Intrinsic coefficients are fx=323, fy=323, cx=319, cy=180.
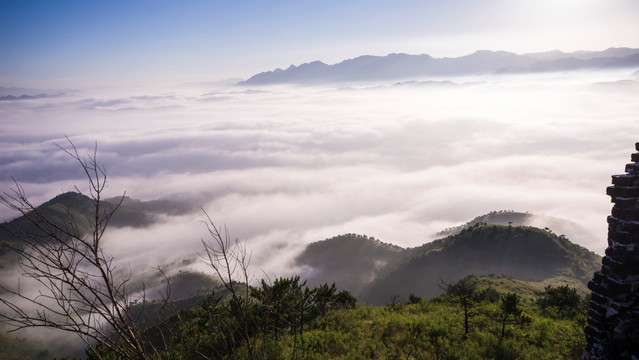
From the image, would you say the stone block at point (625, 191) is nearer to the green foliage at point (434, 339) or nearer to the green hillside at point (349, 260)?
the green foliage at point (434, 339)

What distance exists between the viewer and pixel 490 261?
312 ft

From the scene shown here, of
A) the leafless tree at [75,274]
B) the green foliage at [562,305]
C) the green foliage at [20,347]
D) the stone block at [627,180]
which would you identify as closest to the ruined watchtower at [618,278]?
the stone block at [627,180]

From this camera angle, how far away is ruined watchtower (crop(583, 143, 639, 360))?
5.84 m

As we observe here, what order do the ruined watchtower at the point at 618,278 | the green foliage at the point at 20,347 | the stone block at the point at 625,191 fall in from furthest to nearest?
the green foliage at the point at 20,347, the stone block at the point at 625,191, the ruined watchtower at the point at 618,278

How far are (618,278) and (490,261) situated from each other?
4021 inches

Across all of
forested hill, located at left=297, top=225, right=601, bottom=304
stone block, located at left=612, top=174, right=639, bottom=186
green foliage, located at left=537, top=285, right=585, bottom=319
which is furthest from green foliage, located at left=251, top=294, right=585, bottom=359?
forested hill, located at left=297, top=225, right=601, bottom=304

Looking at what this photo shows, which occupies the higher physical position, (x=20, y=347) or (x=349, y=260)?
(x=20, y=347)

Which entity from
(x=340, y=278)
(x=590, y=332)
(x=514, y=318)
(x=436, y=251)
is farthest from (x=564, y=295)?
(x=340, y=278)

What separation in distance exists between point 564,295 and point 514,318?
15.8 metres

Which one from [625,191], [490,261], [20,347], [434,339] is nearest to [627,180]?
[625,191]

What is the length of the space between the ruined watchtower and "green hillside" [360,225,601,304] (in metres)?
81.7

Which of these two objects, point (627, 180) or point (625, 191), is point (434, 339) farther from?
point (627, 180)

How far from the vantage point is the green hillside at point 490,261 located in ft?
280

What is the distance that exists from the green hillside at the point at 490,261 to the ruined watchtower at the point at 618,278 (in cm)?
8175
